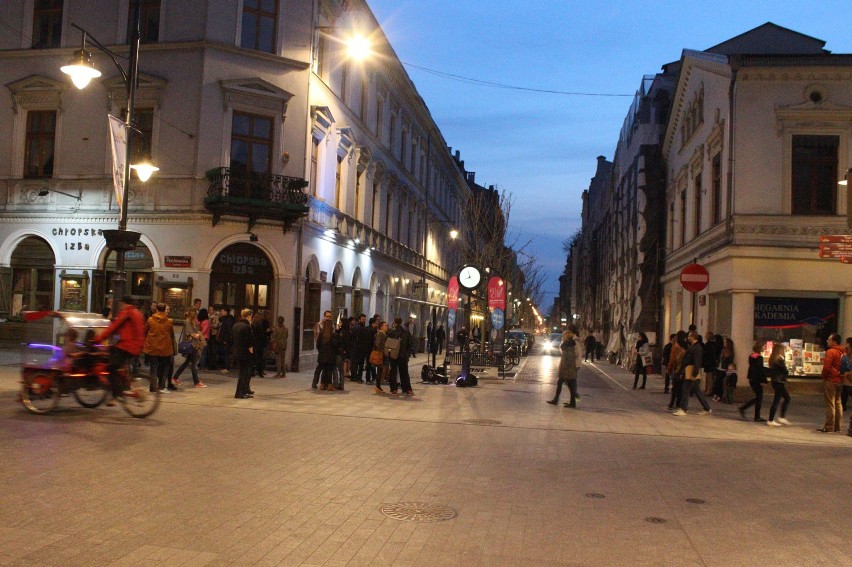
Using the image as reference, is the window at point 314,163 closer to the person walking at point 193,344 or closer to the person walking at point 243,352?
the person walking at point 193,344

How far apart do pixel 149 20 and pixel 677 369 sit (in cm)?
1860

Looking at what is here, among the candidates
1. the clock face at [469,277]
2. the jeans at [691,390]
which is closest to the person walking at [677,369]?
the jeans at [691,390]

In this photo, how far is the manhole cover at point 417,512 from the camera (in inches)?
280

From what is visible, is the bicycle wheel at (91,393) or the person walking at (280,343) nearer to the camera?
the bicycle wheel at (91,393)

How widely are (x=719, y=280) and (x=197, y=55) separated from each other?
665 inches

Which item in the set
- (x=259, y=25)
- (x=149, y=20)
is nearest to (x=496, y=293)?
(x=259, y=25)

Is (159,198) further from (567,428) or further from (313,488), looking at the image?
(313,488)

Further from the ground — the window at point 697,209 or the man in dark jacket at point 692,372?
the window at point 697,209

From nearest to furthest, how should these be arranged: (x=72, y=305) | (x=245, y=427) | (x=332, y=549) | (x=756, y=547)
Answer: (x=332, y=549) < (x=756, y=547) < (x=245, y=427) < (x=72, y=305)

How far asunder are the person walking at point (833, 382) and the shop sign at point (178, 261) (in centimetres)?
1715

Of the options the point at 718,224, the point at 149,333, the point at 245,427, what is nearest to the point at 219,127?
the point at 149,333

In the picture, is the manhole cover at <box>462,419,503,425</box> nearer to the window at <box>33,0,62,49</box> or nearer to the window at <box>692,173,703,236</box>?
the window at <box>692,173,703,236</box>

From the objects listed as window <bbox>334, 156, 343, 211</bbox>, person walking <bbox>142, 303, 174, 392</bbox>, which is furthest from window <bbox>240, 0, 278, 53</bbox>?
person walking <bbox>142, 303, 174, 392</bbox>

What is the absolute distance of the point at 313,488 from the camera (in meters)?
8.18
